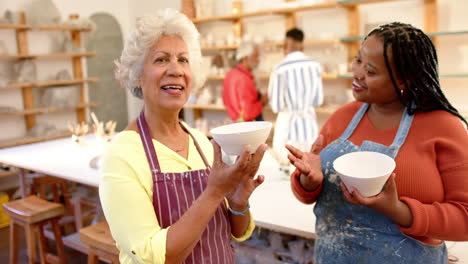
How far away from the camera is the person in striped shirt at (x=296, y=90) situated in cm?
438

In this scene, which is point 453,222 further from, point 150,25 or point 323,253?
point 150,25

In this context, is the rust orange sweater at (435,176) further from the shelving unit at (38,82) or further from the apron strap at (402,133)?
the shelving unit at (38,82)

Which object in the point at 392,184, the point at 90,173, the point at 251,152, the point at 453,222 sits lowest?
the point at 90,173

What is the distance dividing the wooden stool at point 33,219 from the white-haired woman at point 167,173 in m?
2.02

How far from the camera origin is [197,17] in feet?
21.0

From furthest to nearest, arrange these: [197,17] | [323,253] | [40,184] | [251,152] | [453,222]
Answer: [197,17]
[40,184]
[323,253]
[453,222]
[251,152]

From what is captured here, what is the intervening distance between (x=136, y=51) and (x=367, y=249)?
924mm

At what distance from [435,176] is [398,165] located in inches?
4.1

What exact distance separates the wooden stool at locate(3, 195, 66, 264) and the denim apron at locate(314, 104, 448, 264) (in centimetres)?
222

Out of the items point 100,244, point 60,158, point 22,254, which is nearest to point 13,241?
point 22,254

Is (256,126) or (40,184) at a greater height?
(256,126)

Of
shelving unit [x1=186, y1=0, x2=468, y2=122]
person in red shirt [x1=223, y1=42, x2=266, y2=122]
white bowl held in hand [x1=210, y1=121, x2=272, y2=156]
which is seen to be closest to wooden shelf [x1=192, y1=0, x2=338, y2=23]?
shelving unit [x1=186, y1=0, x2=468, y2=122]

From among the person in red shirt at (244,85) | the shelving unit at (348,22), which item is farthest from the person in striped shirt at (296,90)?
the shelving unit at (348,22)

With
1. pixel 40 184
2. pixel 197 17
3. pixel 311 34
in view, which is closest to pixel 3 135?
pixel 40 184
